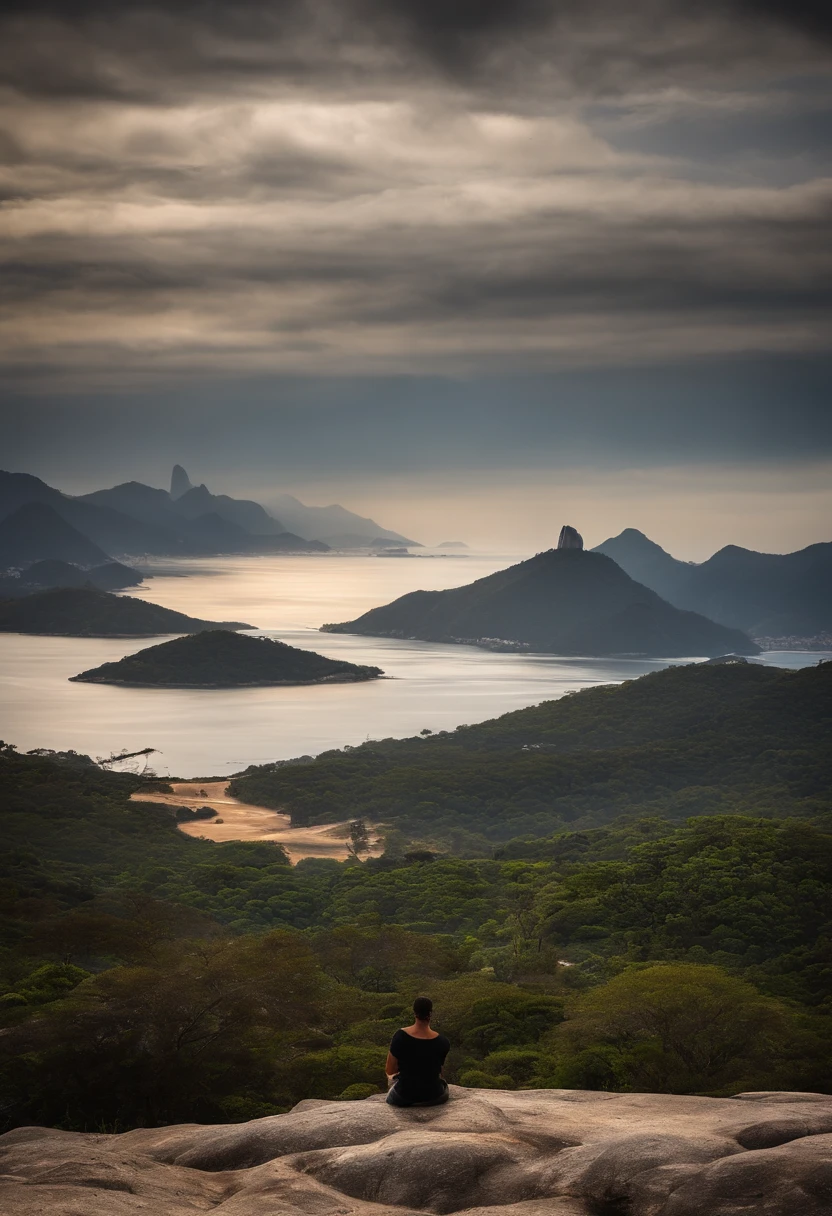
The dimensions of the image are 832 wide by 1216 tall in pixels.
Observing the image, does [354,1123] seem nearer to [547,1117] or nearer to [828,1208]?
[547,1117]

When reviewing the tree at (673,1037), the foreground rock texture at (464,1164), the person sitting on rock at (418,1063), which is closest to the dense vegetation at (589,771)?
the tree at (673,1037)

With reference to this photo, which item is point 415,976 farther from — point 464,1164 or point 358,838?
point 358,838

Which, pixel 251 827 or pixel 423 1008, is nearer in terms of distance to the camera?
pixel 423 1008

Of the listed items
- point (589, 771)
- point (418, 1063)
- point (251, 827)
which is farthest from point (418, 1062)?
point (589, 771)

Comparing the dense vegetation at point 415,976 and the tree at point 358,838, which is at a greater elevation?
the dense vegetation at point 415,976

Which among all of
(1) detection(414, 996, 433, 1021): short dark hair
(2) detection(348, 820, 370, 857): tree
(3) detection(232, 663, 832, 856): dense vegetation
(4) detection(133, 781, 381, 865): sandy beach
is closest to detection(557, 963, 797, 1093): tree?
(1) detection(414, 996, 433, 1021): short dark hair

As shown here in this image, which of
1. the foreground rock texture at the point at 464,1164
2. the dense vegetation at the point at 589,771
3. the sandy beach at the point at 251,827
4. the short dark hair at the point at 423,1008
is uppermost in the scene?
the short dark hair at the point at 423,1008

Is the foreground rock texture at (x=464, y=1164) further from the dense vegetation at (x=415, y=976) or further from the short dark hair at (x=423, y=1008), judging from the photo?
the dense vegetation at (x=415, y=976)
